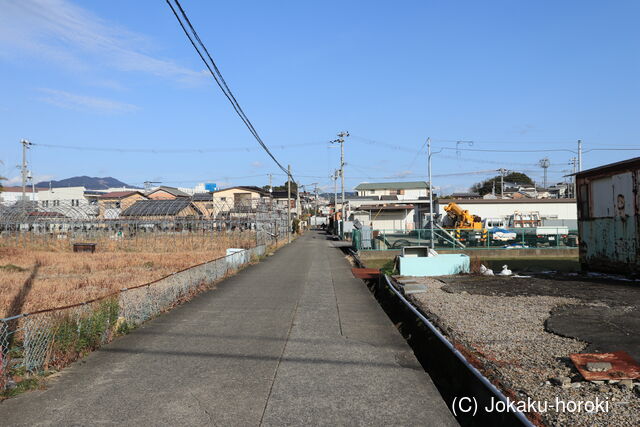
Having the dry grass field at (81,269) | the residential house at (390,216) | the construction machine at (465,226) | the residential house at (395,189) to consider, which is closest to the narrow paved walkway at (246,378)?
the dry grass field at (81,269)

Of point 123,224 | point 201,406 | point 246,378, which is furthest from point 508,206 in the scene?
point 201,406

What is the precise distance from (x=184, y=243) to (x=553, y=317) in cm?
2802

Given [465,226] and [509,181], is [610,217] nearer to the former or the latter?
[465,226]

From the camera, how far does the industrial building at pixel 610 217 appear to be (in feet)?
49.3

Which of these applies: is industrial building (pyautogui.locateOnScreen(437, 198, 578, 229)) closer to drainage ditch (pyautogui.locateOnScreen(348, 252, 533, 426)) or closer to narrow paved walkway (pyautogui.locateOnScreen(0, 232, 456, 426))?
drainage ditch (pyautogui.locateOnScreen(348, 252, 533, 426))

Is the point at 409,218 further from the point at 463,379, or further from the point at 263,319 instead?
the point at 463,379

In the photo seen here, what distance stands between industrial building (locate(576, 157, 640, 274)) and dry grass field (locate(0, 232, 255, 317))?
49.6 feet

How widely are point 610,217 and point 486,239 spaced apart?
13.7 m

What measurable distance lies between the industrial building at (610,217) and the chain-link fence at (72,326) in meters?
13.6

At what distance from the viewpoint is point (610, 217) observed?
1627 cm

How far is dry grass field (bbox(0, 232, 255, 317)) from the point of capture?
12.6 meters

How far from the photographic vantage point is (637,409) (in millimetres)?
5062

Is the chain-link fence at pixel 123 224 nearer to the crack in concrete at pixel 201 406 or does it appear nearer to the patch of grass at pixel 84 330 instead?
the patch of grass at pixel 84 330

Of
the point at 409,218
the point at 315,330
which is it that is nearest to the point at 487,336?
the point at 315,330
